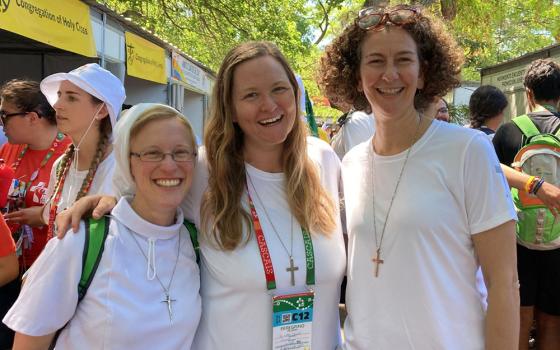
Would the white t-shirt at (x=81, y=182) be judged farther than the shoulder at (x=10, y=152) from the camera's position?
No

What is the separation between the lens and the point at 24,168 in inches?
124

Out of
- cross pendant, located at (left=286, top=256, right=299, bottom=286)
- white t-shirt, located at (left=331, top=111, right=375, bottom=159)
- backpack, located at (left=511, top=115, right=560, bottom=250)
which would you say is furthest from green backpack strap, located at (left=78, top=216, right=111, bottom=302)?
backpack, located at (left=511, top=115, right=560, bottom=250)

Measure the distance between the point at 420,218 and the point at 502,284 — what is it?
13.0 inches

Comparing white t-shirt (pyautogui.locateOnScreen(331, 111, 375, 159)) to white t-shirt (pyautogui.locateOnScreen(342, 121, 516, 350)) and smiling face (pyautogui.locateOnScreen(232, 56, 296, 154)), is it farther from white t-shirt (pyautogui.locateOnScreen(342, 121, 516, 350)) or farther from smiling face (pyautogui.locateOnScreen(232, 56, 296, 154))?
white t-shirt (pyautogui.locateOnScreen(342, 121, 516, 350))

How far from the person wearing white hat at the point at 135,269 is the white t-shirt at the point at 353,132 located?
5.00 feet

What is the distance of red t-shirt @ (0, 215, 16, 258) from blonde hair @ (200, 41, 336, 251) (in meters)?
1.07

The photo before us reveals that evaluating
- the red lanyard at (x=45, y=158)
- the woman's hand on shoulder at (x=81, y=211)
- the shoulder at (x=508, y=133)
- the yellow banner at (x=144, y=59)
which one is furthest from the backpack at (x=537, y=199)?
the yellow banner at (x=144, y=59)

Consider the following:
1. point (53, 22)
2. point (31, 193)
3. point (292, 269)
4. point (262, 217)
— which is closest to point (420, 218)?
point (292, 269)

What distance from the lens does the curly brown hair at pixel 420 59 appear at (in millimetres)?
1812

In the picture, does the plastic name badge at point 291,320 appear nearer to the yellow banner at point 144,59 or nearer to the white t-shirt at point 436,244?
the white t-shirt at point 436,244

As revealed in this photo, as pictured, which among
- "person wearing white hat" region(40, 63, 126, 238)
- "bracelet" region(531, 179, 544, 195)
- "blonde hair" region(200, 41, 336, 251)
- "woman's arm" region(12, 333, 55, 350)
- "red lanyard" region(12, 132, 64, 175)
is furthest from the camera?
"red lanyard" region(12, 132, 64, 175)

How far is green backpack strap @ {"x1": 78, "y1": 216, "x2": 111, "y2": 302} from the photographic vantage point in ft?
5.36

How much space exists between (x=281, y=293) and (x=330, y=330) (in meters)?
0.30

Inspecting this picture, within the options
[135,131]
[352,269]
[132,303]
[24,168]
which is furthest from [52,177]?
[352,269]
